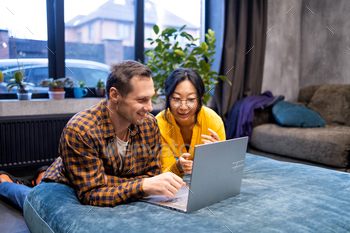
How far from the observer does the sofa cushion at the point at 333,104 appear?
9.37 ft

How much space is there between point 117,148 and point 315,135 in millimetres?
1785

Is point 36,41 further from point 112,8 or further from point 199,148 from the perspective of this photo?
point 199,148

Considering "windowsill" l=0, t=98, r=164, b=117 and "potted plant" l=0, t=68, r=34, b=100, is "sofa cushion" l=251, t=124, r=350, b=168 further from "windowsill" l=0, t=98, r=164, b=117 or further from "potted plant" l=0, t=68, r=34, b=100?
"potted plant" l=0, t=68, r=34, b=100

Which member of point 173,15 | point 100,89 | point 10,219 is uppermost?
point 173,15

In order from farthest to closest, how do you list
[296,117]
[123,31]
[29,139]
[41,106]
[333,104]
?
[333,104], [123,31], [296,117], [41,106], [29,139]

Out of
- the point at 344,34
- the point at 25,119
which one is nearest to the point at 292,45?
the point at 344,34

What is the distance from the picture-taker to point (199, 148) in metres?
0.91

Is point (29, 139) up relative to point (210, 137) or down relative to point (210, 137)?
down

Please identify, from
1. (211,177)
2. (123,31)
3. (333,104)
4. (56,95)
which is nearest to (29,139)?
(56,95)

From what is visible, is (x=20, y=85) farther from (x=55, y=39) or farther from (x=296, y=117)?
(x=296, y=117)

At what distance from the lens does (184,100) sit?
1.53 metres

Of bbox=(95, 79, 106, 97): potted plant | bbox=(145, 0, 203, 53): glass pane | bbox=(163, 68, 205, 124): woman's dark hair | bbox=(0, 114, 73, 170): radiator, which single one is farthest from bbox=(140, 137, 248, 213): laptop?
bbox=(145, 0, 203, 53): glass pane

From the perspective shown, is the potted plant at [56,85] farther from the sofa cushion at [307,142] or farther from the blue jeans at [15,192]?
the sofa cushion at [307,142]

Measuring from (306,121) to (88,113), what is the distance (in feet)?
7.01
